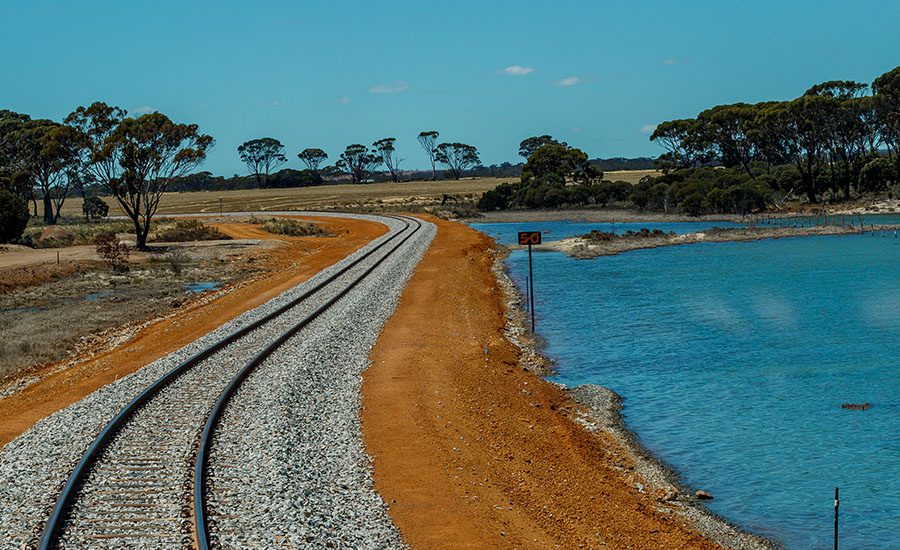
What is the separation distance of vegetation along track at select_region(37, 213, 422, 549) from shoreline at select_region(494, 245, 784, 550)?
5.92 m

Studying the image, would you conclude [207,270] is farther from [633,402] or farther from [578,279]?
[633,402]

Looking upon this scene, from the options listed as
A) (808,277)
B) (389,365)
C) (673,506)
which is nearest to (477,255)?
(808,277)

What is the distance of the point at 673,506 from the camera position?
1180 cm

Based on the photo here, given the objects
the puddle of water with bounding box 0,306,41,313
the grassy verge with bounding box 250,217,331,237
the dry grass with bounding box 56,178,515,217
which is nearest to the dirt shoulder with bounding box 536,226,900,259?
the grassy verge with bounding box 250,217,331,237

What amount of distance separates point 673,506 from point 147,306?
23.5 metres

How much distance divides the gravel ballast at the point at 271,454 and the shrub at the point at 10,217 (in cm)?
3538

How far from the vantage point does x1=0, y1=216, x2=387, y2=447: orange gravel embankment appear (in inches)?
612

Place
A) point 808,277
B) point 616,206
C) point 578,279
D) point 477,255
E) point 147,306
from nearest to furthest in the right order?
point 147,306 < point 808,277 < point 578,279 < point 477,255 < point 616,206

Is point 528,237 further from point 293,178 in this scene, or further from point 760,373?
point 293,178

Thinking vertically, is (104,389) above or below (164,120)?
below

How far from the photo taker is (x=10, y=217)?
163 feet

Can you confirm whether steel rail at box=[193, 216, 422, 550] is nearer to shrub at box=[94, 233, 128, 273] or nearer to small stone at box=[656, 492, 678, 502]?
small stone at box=[656, 492, 678, 502]

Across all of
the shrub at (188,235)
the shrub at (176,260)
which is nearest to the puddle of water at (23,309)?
the shrub at (176,260)

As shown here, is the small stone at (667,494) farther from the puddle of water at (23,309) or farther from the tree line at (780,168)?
the tree line at (780,168)
